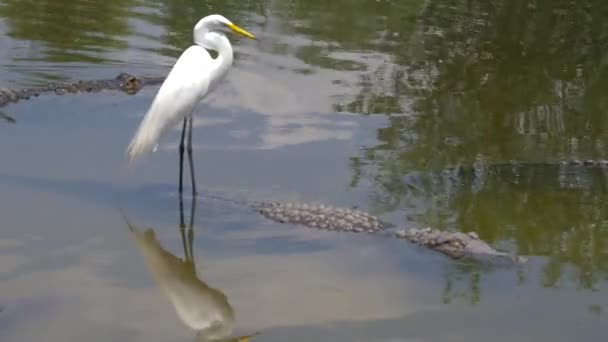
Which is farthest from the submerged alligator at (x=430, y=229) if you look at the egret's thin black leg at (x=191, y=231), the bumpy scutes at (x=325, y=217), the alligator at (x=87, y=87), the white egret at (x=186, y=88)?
the alligator at (x=87, y=87)

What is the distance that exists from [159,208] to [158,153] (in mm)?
1035

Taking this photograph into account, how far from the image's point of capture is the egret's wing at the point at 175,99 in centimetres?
586

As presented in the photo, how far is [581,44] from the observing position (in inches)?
416

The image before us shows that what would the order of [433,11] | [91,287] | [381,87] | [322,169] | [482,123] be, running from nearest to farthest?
[91,287] → [322,169] → [482,123] → [381,87] → [433,11]

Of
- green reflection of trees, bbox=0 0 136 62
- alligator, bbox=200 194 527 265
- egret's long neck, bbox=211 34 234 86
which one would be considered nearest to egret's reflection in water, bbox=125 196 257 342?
alligator, bbox=200 194 527 265

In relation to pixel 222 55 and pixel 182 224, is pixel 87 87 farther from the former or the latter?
pixel 182 224

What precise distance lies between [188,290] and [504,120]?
4.04 meters

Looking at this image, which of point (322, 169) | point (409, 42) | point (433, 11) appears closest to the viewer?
point (322, 169)

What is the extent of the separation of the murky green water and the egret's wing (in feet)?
1.20

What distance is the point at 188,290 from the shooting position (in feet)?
16.0

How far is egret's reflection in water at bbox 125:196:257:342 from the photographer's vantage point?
4.42 meters

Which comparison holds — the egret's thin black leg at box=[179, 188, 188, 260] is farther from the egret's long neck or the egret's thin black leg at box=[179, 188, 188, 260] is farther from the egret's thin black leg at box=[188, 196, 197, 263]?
the egret's long neck

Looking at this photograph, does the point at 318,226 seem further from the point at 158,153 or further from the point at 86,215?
the point at 158,153

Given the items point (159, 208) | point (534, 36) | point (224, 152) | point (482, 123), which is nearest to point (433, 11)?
point (534, 36)
